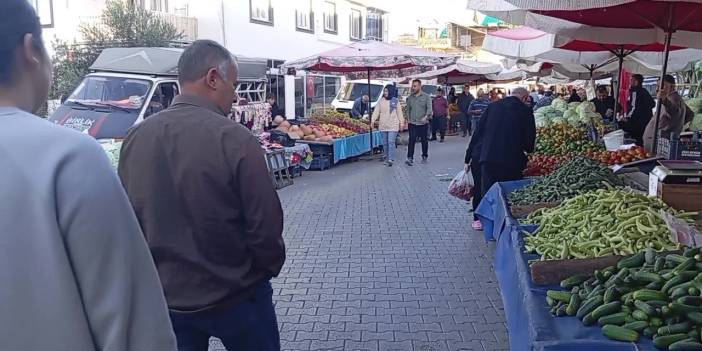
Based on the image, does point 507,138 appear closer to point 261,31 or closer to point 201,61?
point 201,61

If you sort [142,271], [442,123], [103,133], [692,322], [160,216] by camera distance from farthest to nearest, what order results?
[442,123], [103,133], [692,322], [160,216], [142,271]

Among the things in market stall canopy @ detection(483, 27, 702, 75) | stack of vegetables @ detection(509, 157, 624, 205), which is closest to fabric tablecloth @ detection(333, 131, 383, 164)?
market stall canopy @ detection(483, 27, 702, 75)

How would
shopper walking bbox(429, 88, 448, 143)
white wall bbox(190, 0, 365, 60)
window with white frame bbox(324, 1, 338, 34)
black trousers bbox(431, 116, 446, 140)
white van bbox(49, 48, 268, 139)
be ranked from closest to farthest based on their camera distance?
white van bbox(49, 48, 268, 139), white wall bbox(190, 0, 365, 60), shopper walking bbox(429, 88, 448, 143), black trousers bbox(431, 116, 446, 140), window with white frame bbox(324, 1, 338, 34)

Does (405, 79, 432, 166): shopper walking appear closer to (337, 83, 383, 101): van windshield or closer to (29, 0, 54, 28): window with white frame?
(337, 83, 383, 101): van windshield

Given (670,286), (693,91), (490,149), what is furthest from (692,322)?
(693,91)

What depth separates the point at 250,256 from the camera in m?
2.67

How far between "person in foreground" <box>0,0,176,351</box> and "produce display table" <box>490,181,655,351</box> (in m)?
1.92

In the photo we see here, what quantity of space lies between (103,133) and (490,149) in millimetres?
6987

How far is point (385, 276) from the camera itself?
21.3 feet

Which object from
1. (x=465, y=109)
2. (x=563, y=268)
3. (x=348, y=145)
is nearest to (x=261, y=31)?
(x=348, y=145)

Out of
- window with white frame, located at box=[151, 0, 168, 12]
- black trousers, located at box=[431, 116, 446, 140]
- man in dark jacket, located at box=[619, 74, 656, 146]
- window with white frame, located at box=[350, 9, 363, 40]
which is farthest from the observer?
window with white frame, located at box=[350, 9, 363, 40]

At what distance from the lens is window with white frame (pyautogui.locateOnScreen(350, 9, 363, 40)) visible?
3394 cm

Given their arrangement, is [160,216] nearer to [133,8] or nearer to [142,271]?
[142,271]

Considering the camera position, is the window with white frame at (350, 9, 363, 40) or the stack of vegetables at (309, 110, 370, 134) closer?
the stack of vegetables at (309, 110, 370, 134)
